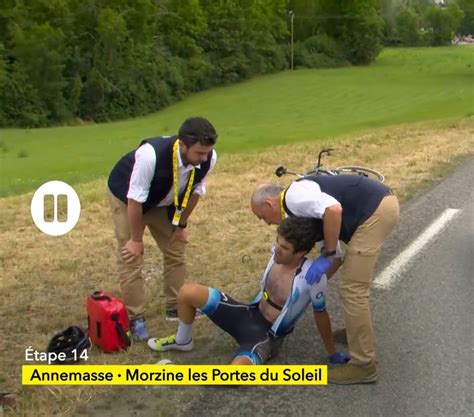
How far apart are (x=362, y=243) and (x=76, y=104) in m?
57.9

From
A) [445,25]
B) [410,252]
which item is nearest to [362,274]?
[410,252]

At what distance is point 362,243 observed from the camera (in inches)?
157

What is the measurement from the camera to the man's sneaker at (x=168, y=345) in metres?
4.36

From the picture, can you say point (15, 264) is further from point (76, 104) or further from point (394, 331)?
point (76, 104)

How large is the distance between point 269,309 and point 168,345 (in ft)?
2.34

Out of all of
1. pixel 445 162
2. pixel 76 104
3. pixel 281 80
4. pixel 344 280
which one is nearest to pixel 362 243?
pixel 344 280

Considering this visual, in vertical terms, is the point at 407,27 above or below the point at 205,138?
above

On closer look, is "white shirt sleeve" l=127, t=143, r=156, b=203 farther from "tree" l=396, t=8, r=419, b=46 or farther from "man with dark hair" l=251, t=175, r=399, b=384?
"tree" l=396, t=8, r=419, b=46

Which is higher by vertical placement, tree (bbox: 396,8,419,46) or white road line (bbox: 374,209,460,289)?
tree (bbox: 396,8,419,46)

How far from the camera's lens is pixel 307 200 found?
3.79 m

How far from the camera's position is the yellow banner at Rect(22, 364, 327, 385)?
3.93m

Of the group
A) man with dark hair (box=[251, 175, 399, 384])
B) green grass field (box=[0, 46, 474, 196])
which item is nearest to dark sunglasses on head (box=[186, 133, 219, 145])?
man with dark hair (box=[251, 175, 399, 384])

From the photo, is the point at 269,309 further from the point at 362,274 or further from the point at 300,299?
the point at 362,274

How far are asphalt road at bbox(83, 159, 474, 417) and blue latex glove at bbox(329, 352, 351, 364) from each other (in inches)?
3.9
